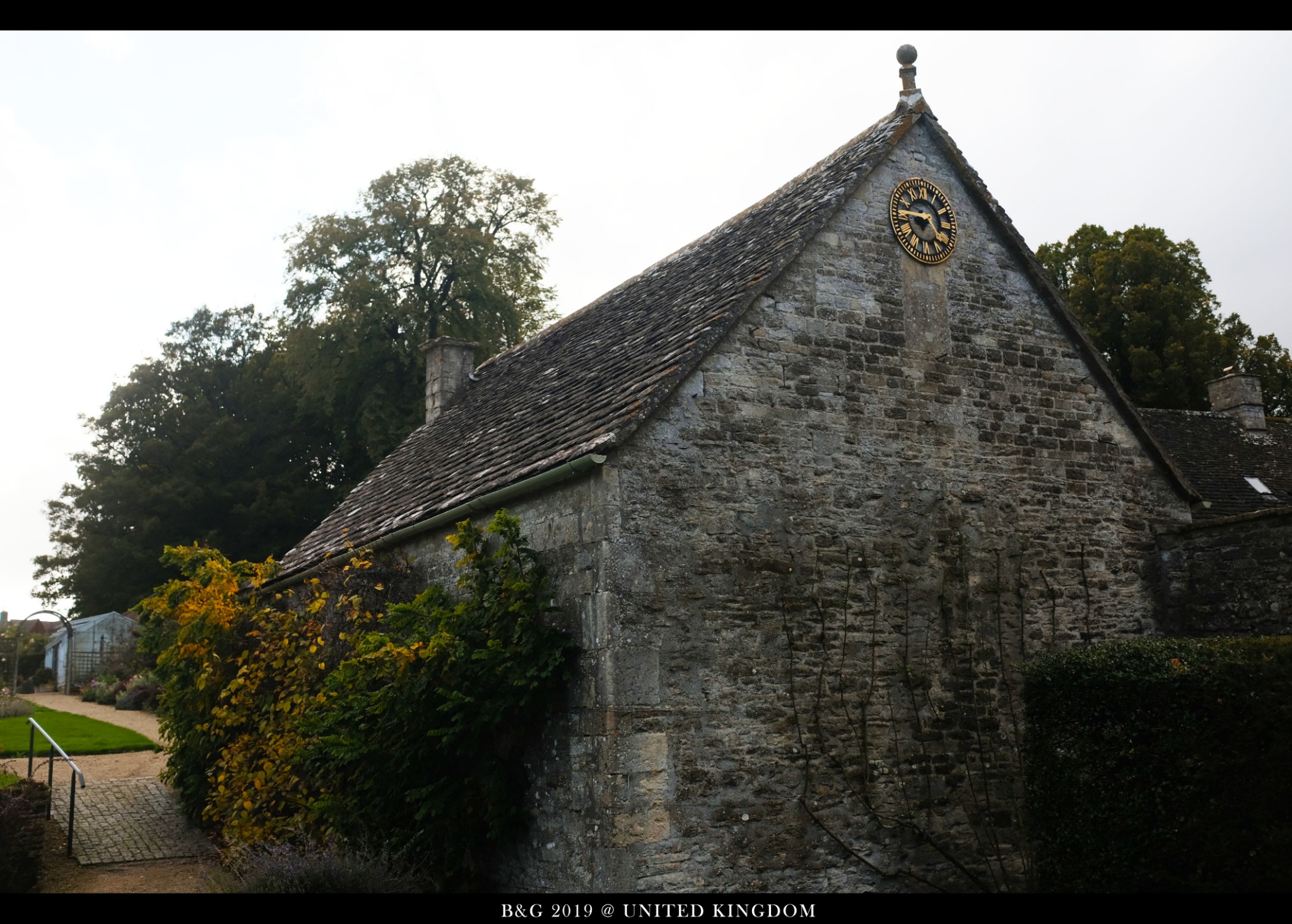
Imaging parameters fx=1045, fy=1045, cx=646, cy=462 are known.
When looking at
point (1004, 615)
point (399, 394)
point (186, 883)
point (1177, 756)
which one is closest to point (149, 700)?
point (399, 394)

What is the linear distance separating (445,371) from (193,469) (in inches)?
811

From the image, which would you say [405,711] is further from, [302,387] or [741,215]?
[302,387]

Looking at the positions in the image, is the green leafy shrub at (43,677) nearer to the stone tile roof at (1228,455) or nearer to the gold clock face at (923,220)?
the stone tile roof at (1228,455)

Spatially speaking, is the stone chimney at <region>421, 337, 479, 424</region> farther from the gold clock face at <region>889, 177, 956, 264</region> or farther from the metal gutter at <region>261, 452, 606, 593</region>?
the gold clock face at <region>889, 177, 956, 264</region>

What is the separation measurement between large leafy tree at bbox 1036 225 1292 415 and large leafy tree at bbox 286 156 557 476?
55.7 ft

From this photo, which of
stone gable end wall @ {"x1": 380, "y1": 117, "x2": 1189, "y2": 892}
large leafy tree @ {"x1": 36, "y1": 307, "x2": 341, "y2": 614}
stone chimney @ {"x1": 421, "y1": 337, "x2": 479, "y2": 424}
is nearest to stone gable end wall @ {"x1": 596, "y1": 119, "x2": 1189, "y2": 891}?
stone gable end wall @ {"x1": 380, "y1": 117, "x2": 1189, "y2": 892}

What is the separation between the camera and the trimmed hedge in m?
6.96

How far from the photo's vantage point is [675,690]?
27.8 feet

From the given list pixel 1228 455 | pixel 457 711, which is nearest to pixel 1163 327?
pixel 1228 455

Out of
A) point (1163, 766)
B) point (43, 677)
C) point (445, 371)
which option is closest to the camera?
point (1163, 766)

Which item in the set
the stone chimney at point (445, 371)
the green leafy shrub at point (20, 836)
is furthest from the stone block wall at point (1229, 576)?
the green leafy shrub at point (20, 836)

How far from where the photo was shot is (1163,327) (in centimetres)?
2998

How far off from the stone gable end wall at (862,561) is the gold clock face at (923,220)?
0.15 meters

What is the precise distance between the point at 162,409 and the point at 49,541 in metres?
7.10
